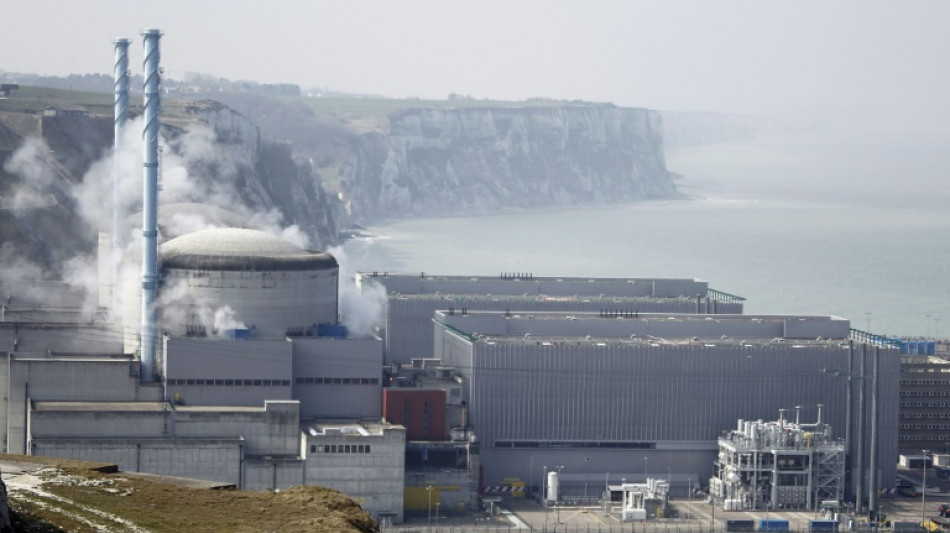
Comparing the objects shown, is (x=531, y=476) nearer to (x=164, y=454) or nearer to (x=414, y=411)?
(x=414, y=411)

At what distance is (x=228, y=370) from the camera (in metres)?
77.1

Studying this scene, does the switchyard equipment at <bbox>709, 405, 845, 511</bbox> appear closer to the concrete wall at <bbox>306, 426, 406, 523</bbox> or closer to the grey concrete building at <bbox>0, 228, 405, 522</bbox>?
the concrete wall at <bbox>306, 426, 406, 523</bbox>

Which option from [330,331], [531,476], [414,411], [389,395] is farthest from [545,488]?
[330,331]

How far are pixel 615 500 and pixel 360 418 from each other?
1020 cm

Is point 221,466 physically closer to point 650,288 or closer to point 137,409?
point 137,409

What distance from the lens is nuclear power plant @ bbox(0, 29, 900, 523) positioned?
240 feet

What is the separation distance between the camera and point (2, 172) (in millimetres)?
125875

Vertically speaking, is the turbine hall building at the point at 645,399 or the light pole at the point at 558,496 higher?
the turbine hall building at the point at 645,399

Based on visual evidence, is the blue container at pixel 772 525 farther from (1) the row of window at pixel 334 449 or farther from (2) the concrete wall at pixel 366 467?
(1) the row of window at pixel 334 449

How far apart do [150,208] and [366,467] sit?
47.5 ft

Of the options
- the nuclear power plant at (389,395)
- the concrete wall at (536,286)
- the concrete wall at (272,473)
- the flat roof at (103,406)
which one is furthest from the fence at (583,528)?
A: the concrete wall at (536,286)

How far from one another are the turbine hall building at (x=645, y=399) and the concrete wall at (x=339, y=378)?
431 centimetres

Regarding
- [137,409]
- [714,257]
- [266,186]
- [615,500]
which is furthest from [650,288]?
[714,257]

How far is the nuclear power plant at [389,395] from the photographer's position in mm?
73000
